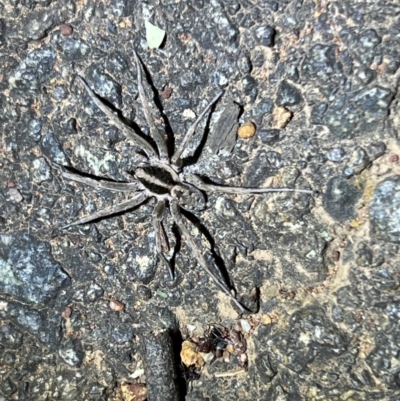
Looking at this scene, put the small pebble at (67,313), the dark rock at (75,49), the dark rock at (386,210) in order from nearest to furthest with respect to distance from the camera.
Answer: the dark rock at (386,210)
the dark rock at (75,49)
the small pebble at (67,313)

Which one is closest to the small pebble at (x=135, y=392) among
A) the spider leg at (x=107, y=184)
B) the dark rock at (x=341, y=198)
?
the spider leg at (x=107, y=184)

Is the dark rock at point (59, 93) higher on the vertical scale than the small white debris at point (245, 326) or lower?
higher

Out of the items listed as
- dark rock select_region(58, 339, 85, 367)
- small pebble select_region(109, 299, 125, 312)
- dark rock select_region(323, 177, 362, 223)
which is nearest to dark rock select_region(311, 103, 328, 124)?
dark rock select_region(323, 177, 362, 223)

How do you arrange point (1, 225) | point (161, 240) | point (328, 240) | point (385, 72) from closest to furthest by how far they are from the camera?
point (385, 72) < point (328, 240) < point (161, 240) < point (1, 225)

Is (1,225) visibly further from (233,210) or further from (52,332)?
(233,210)

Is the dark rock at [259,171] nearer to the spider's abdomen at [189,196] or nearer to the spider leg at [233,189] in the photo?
the spider leg at [233,189]

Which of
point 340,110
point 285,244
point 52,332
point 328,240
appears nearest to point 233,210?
point 285,244

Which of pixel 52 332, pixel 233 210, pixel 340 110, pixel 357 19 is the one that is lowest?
pixel 52 332
